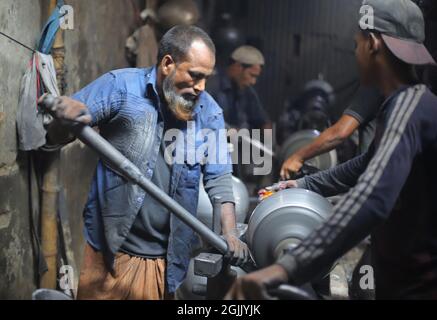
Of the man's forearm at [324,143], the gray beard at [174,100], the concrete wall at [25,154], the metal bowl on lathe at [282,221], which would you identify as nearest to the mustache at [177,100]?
the gray beard at [174,100]

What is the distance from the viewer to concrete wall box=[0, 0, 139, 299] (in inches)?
140

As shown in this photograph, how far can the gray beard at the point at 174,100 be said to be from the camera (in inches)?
120

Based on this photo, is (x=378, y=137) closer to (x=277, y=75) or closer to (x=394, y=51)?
(x=394, y=51)

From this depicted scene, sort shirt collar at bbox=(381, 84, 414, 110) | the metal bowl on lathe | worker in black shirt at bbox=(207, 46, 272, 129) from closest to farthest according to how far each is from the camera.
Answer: shirt collar at bbox=(381, 84, 414, 110) → the metal bowl on lathe → worker in black shirt at bbox=(207, 46, 272, 129)

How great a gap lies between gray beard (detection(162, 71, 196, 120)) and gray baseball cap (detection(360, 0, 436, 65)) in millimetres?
1045

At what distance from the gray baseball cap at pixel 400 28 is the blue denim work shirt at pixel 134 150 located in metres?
1.15

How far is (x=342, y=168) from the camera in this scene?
10.3ft

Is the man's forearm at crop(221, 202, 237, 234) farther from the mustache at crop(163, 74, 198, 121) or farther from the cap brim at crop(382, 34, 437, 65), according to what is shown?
the cap brim at crop(382, 34, 437, 65)

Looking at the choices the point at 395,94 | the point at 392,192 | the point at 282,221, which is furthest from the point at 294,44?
the point at 392,192

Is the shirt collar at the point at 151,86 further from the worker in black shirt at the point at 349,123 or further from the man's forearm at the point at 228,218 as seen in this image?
the worker in black shirt at the point at 349,123

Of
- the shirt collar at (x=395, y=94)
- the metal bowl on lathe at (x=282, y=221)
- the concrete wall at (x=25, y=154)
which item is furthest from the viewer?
the concrete wall at (x=25, y=154)

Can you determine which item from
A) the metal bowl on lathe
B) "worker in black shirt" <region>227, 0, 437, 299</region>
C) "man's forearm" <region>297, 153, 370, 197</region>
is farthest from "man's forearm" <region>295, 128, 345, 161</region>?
"worker in black shirt" <region>227, 0, 437, 299</region>

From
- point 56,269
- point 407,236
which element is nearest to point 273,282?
point 407,236

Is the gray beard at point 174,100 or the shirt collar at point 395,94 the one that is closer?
the shirt collar at point 395,94
